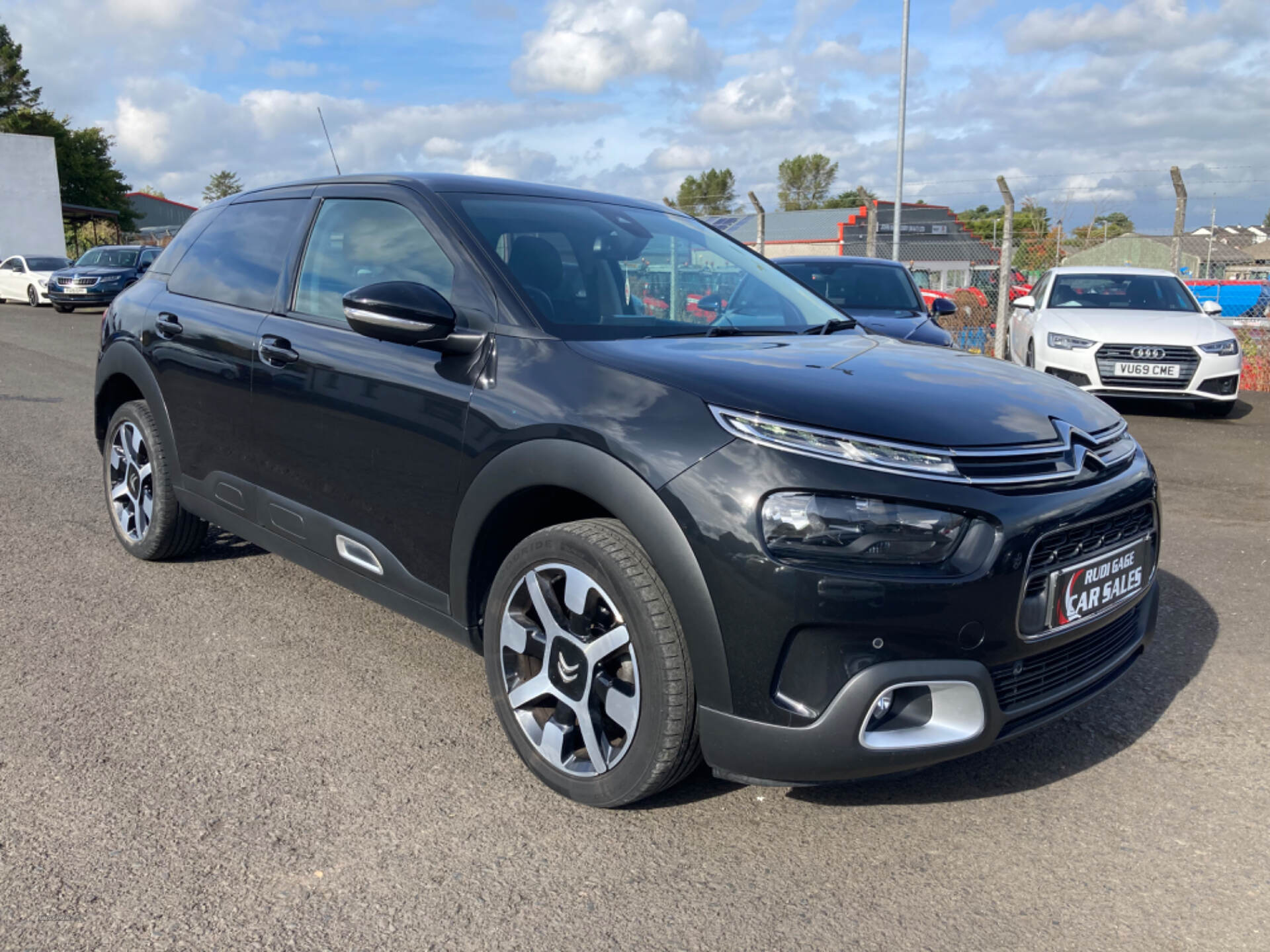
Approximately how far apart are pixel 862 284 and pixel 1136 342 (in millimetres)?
2514

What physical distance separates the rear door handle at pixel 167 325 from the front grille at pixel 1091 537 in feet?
11.0

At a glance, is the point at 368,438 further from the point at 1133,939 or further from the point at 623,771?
the point at 1133,939

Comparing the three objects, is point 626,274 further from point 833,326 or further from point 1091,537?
point 1091,537

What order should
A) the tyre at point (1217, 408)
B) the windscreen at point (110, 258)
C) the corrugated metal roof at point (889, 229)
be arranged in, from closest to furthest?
the tyre at point (1217, 408), the windscreen at point (110, 258), the corrugated metal roof at point (889, 229)

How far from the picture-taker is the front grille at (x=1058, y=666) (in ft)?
8.20

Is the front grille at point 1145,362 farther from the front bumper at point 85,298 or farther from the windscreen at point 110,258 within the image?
the windscreen at point 110,258

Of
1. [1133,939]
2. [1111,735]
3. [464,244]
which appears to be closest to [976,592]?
[1133,939]

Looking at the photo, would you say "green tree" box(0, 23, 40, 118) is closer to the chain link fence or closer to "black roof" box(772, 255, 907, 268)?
the chain link fence

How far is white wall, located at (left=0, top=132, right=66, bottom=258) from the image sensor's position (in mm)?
42062

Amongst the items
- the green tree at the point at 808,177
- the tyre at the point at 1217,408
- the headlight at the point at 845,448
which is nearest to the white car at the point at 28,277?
the tyre at the point at 1217,408

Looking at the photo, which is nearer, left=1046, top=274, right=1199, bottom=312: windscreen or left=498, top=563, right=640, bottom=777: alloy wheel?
left=498, top=563, right=640, bottom=777: alloy wheel

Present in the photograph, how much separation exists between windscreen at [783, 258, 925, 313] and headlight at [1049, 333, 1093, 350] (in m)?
1.49

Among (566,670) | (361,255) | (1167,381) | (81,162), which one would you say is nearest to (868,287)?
(1167,381)

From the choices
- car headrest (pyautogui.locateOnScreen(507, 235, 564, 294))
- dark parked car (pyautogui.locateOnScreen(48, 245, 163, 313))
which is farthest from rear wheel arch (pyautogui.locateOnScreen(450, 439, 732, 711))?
dark parked car (pyautogui.locateOnScreen(48, 245, 163, 313))
